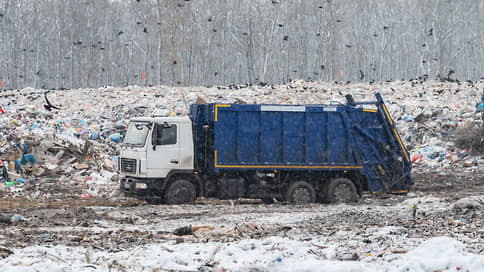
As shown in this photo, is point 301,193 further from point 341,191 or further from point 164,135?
point 164,135

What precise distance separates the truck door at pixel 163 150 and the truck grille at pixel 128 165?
376mm

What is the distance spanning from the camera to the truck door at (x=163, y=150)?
43.3 ft

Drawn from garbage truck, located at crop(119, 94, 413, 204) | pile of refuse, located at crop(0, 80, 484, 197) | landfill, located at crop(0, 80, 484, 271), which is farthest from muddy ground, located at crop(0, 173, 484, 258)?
pile of refuse, located at crop(0, 80, 484, 197)

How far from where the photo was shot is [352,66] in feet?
183

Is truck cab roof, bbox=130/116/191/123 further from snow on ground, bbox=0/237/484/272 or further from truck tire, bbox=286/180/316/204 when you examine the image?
snow on ground, bbox=0/237/484/272

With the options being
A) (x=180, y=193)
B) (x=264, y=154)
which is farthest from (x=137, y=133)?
(x=264, y=154)

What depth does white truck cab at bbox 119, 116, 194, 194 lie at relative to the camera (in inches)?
519

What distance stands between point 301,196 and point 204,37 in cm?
3362

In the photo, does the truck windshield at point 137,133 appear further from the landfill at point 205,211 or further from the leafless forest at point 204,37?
the leafless forest at point 204,37

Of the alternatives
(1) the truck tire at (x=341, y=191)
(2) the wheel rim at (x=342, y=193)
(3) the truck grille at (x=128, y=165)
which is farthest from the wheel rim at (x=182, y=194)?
(2) the wheel rim at (x=342, y=193)

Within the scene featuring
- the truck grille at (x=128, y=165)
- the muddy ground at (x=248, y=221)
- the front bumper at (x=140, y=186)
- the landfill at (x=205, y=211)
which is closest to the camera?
the landfill at (x=205, y=211)

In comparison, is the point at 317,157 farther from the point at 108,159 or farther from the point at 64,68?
the point at 64,68

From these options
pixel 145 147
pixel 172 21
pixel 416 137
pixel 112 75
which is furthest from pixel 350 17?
pixel 145 147

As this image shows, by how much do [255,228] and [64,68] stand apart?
143ft
